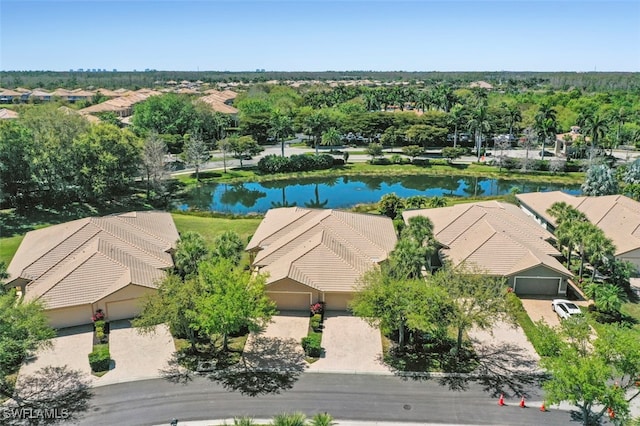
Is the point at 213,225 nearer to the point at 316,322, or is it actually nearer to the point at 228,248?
the point at 228,248

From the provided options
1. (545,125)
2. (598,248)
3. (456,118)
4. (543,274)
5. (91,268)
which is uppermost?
(456,118)

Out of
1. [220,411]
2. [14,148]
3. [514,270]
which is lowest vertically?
[220,411]

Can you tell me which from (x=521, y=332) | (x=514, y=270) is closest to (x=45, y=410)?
(x=521, y=332)

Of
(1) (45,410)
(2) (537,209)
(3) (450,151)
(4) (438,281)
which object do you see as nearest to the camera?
(1) (45,410)

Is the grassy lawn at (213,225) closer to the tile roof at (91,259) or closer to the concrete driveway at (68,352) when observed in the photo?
the tile roof at (91,259)

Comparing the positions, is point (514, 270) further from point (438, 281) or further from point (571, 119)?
point (571, 119)

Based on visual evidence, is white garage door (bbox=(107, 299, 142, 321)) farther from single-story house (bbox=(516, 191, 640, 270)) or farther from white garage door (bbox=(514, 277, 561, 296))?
single-story house (bbox=(516, 191, 640, 270))

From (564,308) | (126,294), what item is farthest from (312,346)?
(564,308)

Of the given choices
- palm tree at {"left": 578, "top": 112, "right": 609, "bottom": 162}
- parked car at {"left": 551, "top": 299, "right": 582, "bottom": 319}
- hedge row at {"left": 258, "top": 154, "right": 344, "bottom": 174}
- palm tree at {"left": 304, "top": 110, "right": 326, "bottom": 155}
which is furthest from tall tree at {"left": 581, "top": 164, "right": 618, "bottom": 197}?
palm tree at {"left": 304, "top": 110, "right": 326, "bottom": 155}
